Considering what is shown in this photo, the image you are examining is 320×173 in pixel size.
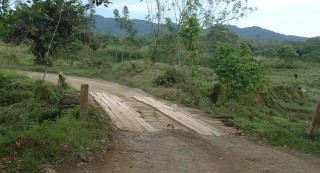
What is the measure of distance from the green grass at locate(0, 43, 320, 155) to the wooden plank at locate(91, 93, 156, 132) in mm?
2792

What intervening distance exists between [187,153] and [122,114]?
13.0 ft

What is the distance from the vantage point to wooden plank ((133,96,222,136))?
423 inches

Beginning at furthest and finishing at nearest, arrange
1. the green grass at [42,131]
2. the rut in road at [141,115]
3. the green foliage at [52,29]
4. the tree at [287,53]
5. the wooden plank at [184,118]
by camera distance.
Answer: the tree at [287,53] < the green foliage at [52,29] < the wooden plank at [184,118] < the rut in road at [141,115] < the green grass at [42,131]

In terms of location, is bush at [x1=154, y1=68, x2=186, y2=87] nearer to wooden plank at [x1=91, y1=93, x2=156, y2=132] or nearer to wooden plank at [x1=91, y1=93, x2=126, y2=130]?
wooden plank at [x1=91, y1=93, x2=156, y2=132]

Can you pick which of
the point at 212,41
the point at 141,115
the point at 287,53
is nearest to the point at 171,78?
the point at 141,115

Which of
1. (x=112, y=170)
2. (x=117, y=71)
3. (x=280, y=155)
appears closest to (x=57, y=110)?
(x=112, y=170)

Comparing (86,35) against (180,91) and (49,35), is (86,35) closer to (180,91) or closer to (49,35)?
(49,35)

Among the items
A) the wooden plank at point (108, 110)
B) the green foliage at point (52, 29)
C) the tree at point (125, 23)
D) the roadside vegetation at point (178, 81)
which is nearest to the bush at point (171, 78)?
the roadside vegetation at point (178, 81)

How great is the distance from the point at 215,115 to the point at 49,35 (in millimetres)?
15343

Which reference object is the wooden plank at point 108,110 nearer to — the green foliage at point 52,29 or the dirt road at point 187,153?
the dirt road at point 187,153

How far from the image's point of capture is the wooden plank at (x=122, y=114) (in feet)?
34.3

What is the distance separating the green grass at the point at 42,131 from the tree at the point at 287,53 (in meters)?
40.6

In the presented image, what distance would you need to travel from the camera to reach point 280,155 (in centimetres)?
893

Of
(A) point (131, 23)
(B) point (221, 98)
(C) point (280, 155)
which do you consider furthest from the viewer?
(A) point (131, 23)
